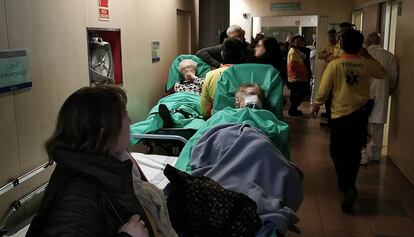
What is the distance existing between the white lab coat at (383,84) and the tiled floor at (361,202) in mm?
573

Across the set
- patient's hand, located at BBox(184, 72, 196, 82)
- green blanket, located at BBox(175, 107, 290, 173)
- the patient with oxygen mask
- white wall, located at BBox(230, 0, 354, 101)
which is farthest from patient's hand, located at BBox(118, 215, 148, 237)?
white wall, located at BBox(230, 0, 354, 101)

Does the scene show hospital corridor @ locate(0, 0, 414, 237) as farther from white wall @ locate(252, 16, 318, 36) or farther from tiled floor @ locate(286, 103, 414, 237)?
white wall @ locate(252, 16, 318, 36)

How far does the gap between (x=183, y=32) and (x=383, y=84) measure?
8.80 ft

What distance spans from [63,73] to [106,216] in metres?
1.72

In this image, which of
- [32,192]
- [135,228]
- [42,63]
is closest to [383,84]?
[42,63]

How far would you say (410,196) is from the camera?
3758mm

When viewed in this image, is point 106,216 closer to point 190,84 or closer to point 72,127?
point 72,127

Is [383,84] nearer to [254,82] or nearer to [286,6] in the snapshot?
[254,82]

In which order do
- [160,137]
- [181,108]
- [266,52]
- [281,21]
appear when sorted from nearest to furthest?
[160,137] < [181,108] < [266,52] < [281,21]

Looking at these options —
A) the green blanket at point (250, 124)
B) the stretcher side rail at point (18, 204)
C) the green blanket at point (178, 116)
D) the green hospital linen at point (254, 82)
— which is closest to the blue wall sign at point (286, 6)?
the green blanket at point (178, 116)

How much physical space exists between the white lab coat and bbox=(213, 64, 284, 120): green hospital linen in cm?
153

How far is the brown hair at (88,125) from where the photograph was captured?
1129 mm

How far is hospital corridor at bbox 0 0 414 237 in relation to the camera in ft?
3.76

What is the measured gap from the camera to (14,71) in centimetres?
209
